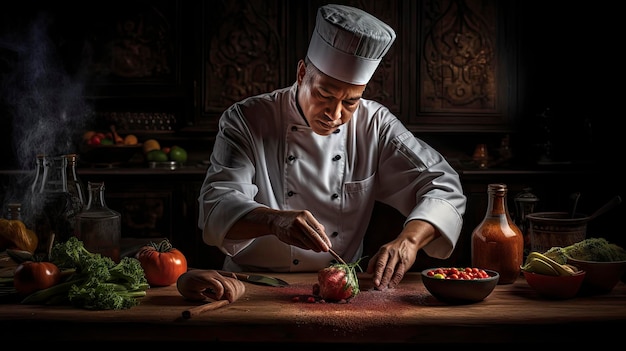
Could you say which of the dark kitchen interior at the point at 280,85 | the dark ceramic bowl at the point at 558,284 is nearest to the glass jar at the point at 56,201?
the dark ceramic bowl at the point at 558,284

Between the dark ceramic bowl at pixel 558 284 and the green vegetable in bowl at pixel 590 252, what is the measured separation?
0.09 metres

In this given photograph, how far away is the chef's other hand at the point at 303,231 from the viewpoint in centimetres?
221

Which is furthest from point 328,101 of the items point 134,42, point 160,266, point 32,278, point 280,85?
point 134,42

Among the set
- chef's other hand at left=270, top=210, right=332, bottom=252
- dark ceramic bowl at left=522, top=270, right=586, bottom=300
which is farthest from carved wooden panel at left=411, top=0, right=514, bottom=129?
dark ceramic bowl at left=522, top=270, right=586, bottom=300

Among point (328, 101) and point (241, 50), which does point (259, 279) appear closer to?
point (328, 101)

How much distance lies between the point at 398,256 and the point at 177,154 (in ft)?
11.5

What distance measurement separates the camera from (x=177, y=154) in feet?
18.0

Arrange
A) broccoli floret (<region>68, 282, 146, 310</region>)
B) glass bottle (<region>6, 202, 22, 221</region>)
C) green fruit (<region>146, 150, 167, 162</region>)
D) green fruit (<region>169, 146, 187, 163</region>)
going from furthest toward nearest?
green fruit (<region>169, 146, 187, 163</region>), green fruit (<region>146, 150, 167, 162</region>), glass bottle (<region>6, 202, 22, 221</region>), broccoli floret (<region>68, 282, 146, 310</region>)

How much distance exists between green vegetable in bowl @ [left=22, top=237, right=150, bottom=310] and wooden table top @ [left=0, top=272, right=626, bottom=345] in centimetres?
3

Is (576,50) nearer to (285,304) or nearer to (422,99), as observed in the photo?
(422,99)

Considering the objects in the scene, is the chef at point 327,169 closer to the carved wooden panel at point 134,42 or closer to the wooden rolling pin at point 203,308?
the wooden rolling pin at point 203,308

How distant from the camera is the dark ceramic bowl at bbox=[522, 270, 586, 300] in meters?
2.03

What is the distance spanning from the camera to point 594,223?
16.9 feet

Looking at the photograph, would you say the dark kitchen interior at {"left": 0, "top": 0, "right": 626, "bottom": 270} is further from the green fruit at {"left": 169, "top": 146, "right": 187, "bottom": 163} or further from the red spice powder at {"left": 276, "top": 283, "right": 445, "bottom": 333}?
the red spice powder at {"left": 276, "top": 283, "right": 445, "bottom": 333}
